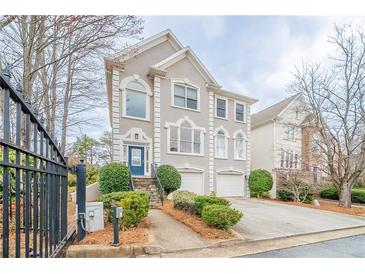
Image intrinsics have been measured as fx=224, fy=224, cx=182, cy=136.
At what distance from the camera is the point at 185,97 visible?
11.9m

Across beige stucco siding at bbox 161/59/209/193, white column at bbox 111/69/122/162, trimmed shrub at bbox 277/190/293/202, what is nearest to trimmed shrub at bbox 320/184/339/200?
trimmed shrub at bbox 277/190/293/202

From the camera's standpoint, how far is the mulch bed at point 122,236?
3.87 metres

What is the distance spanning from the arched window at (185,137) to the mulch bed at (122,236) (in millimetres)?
6839

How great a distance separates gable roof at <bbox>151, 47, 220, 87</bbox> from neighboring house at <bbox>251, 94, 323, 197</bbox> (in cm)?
593

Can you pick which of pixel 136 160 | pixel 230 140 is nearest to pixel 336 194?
pixel 230 140

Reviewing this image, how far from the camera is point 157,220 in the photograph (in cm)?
580

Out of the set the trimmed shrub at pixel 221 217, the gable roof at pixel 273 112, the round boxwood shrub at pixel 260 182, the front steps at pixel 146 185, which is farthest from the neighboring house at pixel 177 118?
the trimmed shrub at pixel 221 217

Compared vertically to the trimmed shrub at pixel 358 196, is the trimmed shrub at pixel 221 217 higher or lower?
higher

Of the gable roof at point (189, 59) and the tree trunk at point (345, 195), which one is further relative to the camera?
the gable roof at point (189, 59)

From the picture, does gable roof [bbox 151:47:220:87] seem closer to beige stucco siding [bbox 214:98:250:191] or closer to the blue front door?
beige stucco siding [bbox 214:98:250:191]

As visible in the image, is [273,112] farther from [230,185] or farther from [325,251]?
[325,251]

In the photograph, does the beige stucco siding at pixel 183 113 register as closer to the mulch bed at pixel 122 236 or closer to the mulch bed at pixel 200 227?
the mulch bed at pixel 200 227

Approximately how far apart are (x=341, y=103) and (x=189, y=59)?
308 inches
